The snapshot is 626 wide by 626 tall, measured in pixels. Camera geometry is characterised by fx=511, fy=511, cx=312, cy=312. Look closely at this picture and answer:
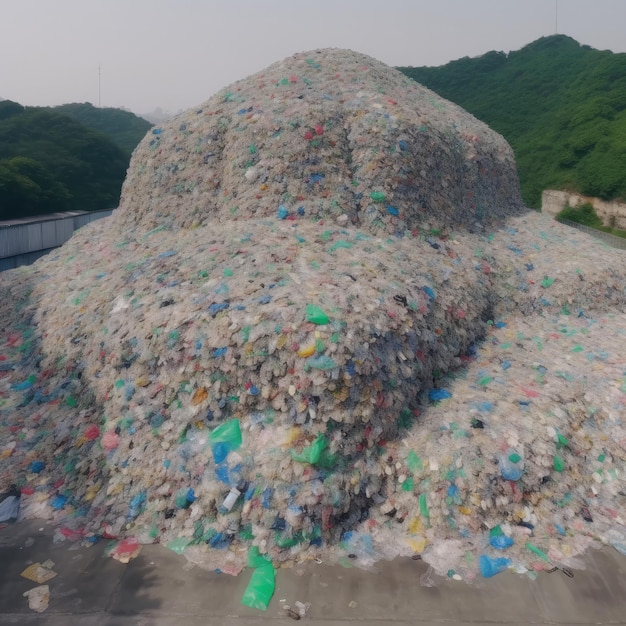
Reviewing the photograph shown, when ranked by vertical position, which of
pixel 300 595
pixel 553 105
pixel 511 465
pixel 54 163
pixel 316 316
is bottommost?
pixel 300 595

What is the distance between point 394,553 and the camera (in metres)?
4.68

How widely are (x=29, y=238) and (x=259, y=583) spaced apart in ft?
46.7

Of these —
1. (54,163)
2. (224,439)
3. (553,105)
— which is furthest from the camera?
(553,105)

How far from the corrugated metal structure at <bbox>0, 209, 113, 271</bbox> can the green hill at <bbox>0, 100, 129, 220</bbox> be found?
24.7ft

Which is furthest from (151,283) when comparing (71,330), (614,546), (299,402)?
(614,546)

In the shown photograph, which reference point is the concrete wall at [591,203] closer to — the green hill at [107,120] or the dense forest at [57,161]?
the dense forest at [57,161]

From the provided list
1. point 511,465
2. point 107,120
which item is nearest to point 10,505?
point 511,465

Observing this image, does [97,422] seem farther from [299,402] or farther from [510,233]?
[510,233]

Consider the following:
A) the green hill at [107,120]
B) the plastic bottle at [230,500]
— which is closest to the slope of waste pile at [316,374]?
the plastic bottle at [230,500]

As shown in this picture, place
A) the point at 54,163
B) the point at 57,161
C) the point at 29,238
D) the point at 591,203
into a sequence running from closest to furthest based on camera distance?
the point at 29,238
the point at 591,203
the point at 54,163
the point at 57,161

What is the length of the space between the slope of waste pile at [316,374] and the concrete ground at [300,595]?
0.58ft

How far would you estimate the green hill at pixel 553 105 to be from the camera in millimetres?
24516

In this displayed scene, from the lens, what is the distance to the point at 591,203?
2284 cm

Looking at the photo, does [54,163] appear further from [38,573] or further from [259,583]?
[259,583]
